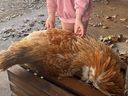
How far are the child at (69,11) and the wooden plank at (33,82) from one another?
37cm

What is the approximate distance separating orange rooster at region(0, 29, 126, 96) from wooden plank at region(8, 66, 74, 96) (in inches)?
2.0

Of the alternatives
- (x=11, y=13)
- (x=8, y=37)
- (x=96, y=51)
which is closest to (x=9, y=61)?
(x=96, y=51)

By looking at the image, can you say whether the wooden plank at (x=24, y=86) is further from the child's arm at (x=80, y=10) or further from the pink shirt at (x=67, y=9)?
the pink shirt at (x=67, y=9)

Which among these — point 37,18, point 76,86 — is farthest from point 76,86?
point 37,18

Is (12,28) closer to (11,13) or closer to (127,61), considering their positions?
(11,13)

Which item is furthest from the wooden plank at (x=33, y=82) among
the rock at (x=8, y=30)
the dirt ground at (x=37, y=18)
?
the rock at (x=8, y=30)

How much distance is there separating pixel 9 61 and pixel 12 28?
134 cm

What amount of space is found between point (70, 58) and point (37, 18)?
162 cm

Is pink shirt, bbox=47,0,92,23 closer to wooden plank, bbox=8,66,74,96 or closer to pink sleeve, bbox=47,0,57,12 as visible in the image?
pink sleeve, bbox=47,0,57,12

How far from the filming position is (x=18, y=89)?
1194mm

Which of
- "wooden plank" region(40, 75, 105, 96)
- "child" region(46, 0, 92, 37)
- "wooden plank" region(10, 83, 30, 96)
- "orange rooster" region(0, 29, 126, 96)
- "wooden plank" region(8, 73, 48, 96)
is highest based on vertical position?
"child" region(46, 0, 92, 37)

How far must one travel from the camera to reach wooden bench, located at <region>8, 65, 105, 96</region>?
1.03 meters

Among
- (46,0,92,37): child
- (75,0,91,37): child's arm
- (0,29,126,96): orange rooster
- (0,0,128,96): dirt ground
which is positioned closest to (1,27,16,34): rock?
(0,0,128,96): dirt ground

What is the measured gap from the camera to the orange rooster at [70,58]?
97cm
